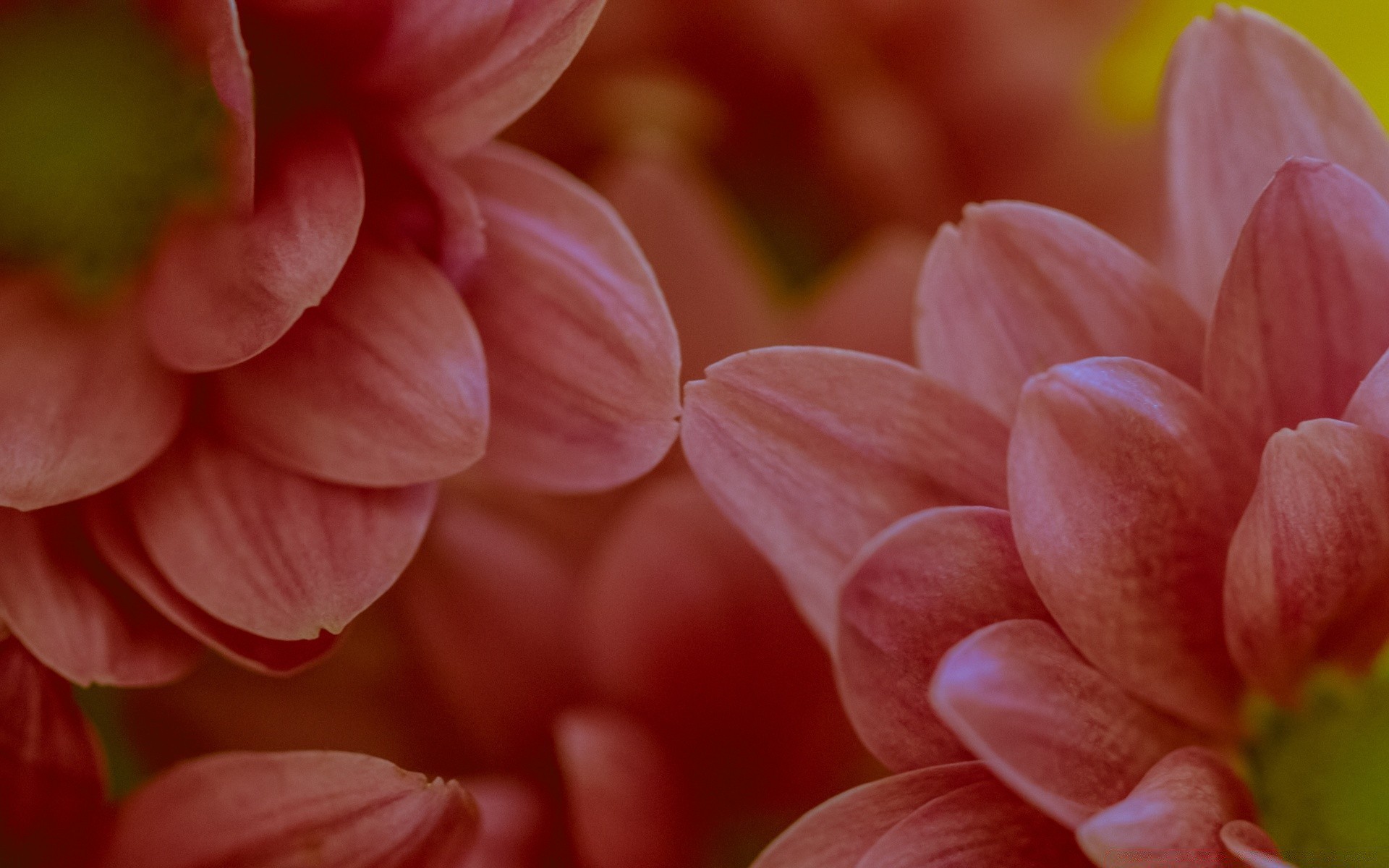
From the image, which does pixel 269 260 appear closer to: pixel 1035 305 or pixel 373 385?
pixel 373 385

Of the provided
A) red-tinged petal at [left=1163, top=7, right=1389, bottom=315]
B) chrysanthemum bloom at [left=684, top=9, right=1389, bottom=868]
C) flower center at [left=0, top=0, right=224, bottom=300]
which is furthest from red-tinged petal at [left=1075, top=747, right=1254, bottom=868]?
flower center at [left=0, top=0, right=224, bottom=300]

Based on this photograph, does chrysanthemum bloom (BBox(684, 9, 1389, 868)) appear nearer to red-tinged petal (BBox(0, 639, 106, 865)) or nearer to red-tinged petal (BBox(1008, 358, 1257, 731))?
red-tinged petal (BBox(1008, 358, 1257, 731))

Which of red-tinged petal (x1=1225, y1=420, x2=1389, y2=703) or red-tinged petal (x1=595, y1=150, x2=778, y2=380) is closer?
red-tinged petal (x1=1225, y1=420, x2=1389, y2=703)

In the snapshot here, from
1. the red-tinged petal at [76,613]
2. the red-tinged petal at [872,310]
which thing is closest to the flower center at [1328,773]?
the red-tinged petal at [872,310]

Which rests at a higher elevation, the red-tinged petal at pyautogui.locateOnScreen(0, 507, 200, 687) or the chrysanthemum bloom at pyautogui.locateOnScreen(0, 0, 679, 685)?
the chrysanthemum bloom at pyautogui.locateOnScreen(0, 0, 679, 685)

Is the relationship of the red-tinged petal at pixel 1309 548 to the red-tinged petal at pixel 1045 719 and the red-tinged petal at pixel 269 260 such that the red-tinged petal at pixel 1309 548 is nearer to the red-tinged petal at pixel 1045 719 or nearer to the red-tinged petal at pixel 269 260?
the red-tinged petal at pixel 1045 719

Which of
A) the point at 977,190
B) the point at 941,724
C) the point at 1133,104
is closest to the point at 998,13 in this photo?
the point at 977,190

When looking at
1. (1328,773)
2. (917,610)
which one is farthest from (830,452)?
(1328,773)
